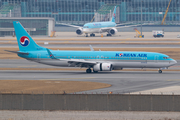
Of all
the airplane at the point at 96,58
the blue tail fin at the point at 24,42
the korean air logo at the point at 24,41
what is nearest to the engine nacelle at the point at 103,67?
the airplane at the point at 96,58

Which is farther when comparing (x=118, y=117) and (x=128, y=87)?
(x=128, y=87)

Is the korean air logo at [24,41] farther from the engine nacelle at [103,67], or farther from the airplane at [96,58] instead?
the engine nacelle at [103,67]

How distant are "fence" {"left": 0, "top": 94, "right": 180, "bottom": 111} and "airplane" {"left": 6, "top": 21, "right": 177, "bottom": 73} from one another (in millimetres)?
22813

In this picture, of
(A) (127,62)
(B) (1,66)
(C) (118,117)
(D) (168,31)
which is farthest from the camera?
(D) (168,31)

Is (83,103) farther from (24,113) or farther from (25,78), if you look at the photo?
(25,78)

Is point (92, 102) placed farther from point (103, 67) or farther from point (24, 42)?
point (24, 42)

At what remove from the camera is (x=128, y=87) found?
1575 inches

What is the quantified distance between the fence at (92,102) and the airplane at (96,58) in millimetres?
22813

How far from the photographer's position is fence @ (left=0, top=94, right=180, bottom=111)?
98.8ft

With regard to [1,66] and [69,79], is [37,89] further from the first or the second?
[1,66]

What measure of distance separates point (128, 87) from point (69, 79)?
436 inches

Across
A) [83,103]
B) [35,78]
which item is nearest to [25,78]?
[35,78]

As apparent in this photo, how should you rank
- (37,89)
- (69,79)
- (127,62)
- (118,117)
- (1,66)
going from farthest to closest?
(1,66) → (127,62) → (69,79) → (37,89) → (118,117)

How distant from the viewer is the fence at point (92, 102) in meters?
30.1
